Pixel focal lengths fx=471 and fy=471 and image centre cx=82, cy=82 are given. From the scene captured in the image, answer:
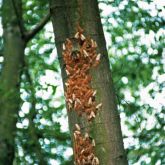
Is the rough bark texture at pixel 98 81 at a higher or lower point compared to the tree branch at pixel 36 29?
lower

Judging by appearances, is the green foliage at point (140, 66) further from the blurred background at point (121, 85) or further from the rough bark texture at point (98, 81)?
the rough bark texture at point (98, 81)

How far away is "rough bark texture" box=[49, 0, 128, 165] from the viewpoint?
1.64 m

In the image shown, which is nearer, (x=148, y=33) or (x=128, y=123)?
(x=148, y=33)

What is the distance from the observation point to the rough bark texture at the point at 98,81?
1639 millimetres

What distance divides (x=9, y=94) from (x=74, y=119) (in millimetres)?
2064

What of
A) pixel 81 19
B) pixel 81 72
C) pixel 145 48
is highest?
pixel 145 48

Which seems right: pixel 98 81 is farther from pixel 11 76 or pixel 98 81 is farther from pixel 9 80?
pixel 11 76

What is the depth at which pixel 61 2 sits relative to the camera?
1.76 meters

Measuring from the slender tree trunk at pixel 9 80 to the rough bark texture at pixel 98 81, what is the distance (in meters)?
1.91

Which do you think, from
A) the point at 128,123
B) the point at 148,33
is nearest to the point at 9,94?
the point at 148,33

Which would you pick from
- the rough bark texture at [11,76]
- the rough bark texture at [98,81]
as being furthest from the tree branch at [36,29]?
the rough bark texture at [98,81]

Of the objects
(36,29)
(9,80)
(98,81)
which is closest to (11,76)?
(9,80)

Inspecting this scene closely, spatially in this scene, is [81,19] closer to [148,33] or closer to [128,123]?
[148,33]

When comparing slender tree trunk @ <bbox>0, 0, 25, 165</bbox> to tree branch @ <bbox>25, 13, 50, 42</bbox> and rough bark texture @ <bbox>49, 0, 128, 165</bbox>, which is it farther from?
Result: rough bark texture @ <bbox>49, 0, 128, 165</bbox>
